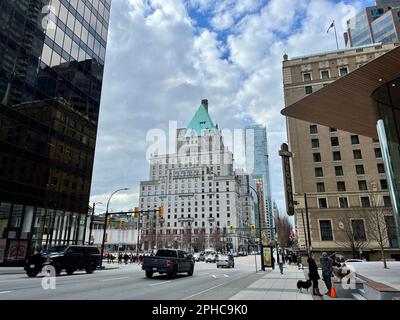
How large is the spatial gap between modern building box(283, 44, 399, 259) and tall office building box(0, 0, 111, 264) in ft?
102

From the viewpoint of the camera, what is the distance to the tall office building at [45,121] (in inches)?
1112

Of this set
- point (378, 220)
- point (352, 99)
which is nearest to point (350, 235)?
point (378, 220)

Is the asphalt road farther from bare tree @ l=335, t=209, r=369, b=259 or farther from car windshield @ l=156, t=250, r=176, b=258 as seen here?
bare tree @ l=335, t=209, r=369, b=259

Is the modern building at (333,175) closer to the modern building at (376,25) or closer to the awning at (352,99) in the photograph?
the awning at (352,99)

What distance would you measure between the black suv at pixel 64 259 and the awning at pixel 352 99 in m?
19.4

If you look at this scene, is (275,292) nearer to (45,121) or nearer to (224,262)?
(224,262)

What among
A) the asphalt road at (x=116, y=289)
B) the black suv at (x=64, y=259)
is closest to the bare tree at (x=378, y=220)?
the asphalt road at (x=116, y=289)

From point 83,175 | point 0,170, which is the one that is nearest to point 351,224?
point 83,175

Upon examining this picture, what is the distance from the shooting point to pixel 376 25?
10888 cm

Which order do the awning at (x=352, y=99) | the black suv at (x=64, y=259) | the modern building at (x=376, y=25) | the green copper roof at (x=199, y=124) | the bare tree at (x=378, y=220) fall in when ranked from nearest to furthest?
the awning at (x=352, y=99), the black suv at (x=64, y=259), the bare tree at (x=378, y=220), the modern building at (x=376, y=25), the green copper roof at (x=199, y=124)

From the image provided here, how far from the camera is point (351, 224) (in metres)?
43.6
